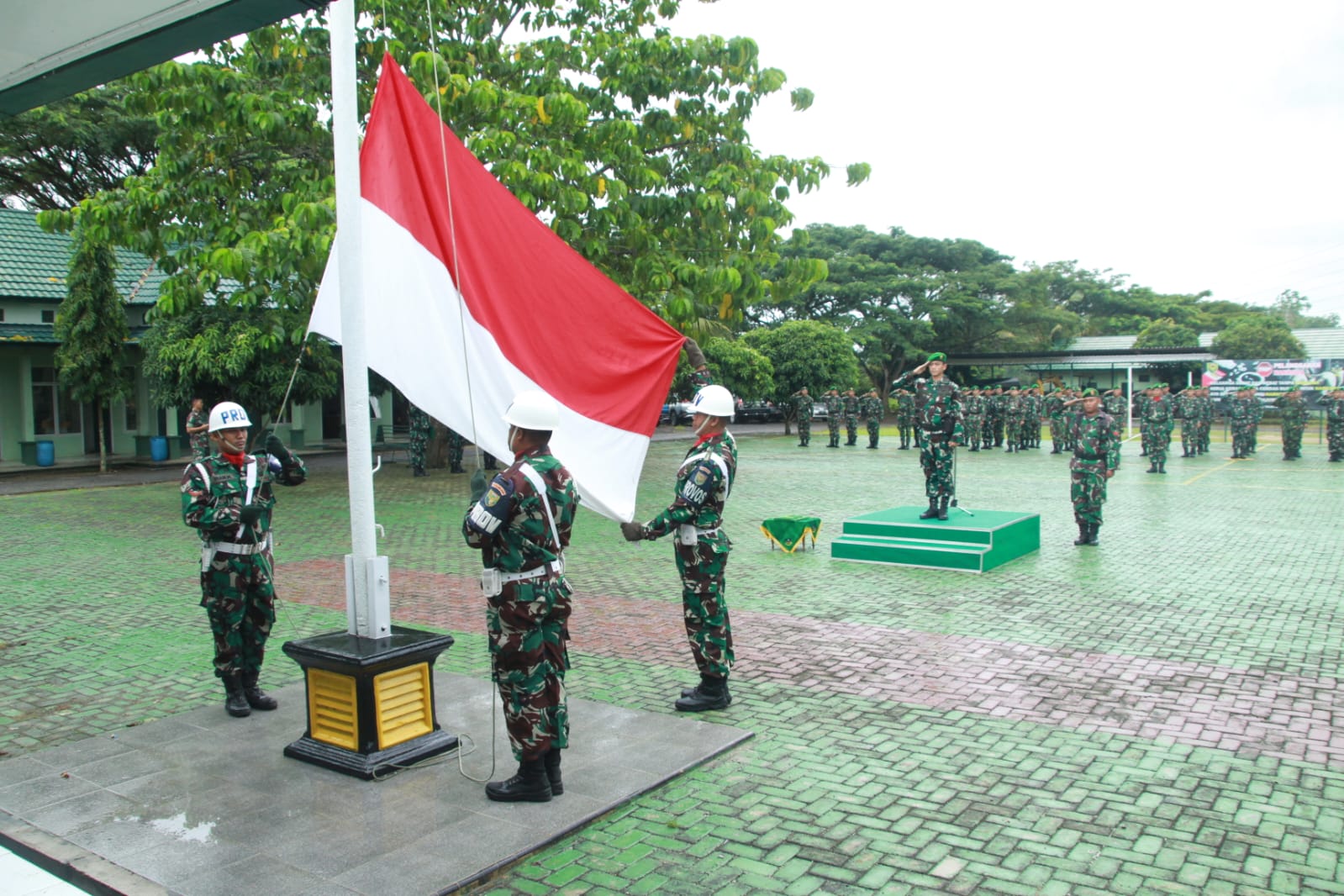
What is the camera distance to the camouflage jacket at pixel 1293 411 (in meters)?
25.8

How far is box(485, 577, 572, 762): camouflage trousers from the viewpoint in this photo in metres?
4.77

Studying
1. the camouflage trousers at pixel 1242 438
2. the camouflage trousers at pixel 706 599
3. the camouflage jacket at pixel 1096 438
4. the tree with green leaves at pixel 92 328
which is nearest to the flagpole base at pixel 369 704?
the camouflage trousers at pixel 706 599

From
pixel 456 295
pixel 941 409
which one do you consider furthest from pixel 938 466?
pixel 456 295

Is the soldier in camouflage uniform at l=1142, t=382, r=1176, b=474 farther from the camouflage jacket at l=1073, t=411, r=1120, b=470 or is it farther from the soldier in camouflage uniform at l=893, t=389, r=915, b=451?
the camouflage jacket at l=1073, t=411, r=1120, b=470

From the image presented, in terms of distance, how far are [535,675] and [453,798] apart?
2.39ft

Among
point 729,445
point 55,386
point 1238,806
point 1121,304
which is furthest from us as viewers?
point 1121,304

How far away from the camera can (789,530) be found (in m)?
12.1

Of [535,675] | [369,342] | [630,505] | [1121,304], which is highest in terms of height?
[1121,304]

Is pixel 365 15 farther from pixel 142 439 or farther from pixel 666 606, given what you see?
pixel 142 439

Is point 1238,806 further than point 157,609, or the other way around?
point 157,609

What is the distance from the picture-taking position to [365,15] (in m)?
16.3

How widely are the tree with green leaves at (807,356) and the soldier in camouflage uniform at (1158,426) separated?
573 inches

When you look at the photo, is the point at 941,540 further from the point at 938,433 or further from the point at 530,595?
the point at 530,595

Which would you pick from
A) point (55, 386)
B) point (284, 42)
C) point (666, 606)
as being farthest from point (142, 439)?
point (666, 606)
